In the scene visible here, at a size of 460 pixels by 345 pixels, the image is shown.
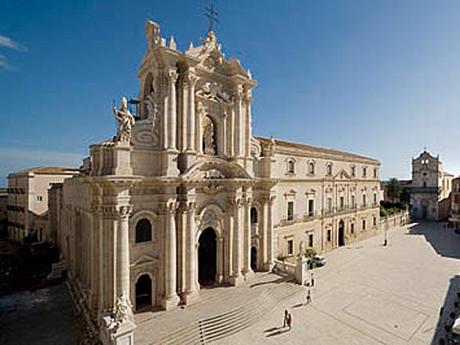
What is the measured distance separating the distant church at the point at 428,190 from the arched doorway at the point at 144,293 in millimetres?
56629

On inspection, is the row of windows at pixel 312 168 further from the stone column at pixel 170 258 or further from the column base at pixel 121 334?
the column base at pixel 121 334

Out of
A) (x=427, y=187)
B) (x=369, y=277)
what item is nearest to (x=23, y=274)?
(x=369, y=277)

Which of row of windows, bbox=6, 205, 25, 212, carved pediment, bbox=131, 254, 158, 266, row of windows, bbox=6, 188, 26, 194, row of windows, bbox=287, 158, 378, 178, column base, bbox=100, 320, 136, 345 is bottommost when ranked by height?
column base, bbox=100, 320, 136, 345

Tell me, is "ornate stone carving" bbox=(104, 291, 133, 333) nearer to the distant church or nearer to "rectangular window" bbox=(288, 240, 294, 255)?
"rectangular window" bbox=(288, 240, 294, 255)

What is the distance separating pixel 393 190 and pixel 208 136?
54792 mm

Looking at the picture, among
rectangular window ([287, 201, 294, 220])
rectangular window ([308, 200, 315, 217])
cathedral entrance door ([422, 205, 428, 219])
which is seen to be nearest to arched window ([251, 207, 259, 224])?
rectangular window ([287, 201, 294, 220])

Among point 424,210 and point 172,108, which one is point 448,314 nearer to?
point 172,108

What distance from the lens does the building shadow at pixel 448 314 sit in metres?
14.3

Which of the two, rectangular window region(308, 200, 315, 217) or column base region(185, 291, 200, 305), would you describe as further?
rectangular window region(308, 200, 315, 217)

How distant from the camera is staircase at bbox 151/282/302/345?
44.4ft

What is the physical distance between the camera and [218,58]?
19.7 meters

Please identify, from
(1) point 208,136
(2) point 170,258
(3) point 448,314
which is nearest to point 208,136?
(1) point 208,136

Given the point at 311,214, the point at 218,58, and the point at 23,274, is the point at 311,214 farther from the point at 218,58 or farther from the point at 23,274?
the point at 23,274

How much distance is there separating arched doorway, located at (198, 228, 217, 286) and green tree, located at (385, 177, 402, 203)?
174 feet
